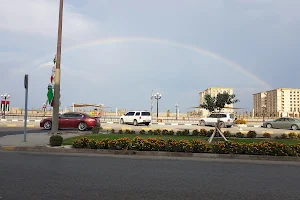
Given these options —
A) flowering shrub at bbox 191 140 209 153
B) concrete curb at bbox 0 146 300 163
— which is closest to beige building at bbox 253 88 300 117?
concrete curb at bbox 0 146 300 163

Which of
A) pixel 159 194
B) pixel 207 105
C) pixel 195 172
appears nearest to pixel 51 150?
pixel 195 172

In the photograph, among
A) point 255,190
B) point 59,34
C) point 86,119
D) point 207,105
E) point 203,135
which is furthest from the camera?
point 207,105

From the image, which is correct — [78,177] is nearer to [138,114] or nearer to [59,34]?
[59,34]

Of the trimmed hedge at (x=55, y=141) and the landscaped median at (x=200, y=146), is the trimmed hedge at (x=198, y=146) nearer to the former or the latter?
the landscaped median at (x=200, y=146)

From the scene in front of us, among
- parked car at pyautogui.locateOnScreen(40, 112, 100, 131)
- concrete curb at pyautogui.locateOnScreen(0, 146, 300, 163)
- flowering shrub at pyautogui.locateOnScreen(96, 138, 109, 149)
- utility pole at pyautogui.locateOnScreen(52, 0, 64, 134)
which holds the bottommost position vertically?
concrete curb at pyautogui.locateOnScreen(0, 146, 300, 163)

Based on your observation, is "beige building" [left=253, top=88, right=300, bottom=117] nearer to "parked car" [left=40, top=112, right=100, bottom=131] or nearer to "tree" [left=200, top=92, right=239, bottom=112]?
"tree" [left=200, top=92, right=239, bottom=112]

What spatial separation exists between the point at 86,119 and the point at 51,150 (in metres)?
11.4

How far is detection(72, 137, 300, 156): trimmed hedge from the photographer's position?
11.0m

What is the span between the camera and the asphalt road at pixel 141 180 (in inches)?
213

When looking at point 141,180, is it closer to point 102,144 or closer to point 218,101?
point 102,144

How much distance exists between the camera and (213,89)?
96.8m

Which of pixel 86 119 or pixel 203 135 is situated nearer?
pixel 203 135

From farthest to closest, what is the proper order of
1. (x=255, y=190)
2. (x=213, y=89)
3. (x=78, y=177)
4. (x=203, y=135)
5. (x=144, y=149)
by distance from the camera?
1. (x=213, y=89)
2. (x=203, y=135)
3. (x=144, y=149)
4. (x=78, y=177)
5. (x=255, y=190)

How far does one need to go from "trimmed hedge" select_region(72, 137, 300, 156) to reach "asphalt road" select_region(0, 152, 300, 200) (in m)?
1.64
